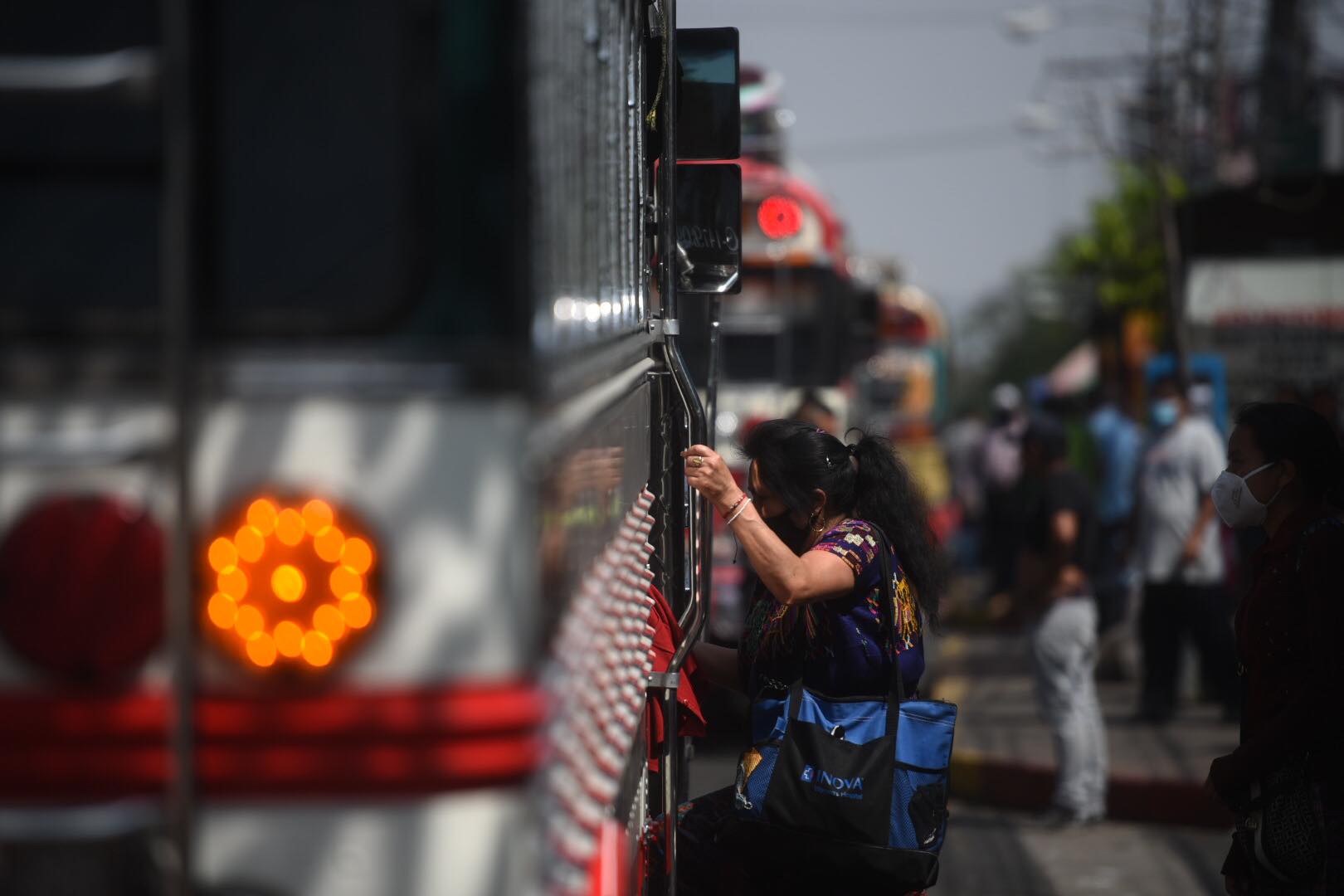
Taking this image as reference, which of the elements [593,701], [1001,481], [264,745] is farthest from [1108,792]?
[1001,481]

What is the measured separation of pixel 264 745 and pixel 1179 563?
847cm

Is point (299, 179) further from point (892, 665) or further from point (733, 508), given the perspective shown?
point (892, 665)

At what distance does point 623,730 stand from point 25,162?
1.46 metres

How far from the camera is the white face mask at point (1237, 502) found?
4188mm

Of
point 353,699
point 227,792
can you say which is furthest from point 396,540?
point 227,792

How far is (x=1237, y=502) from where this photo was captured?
4266 mm

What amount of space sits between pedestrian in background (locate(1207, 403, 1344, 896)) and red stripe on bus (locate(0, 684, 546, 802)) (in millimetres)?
2372

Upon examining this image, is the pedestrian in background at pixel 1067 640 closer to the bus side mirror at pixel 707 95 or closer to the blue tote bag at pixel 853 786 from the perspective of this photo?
the bus side mirror at pixel 707 95

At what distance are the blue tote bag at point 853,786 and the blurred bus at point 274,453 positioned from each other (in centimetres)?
175

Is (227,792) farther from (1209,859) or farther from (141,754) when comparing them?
(1209,859)

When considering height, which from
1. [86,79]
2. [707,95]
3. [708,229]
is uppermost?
[707,95]

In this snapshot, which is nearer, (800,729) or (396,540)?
(396,540)

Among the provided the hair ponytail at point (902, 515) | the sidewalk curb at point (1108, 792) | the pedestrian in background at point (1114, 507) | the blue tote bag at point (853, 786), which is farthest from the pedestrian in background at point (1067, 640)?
the blue tote bag at point (853, 786)

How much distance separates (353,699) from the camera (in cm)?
198
